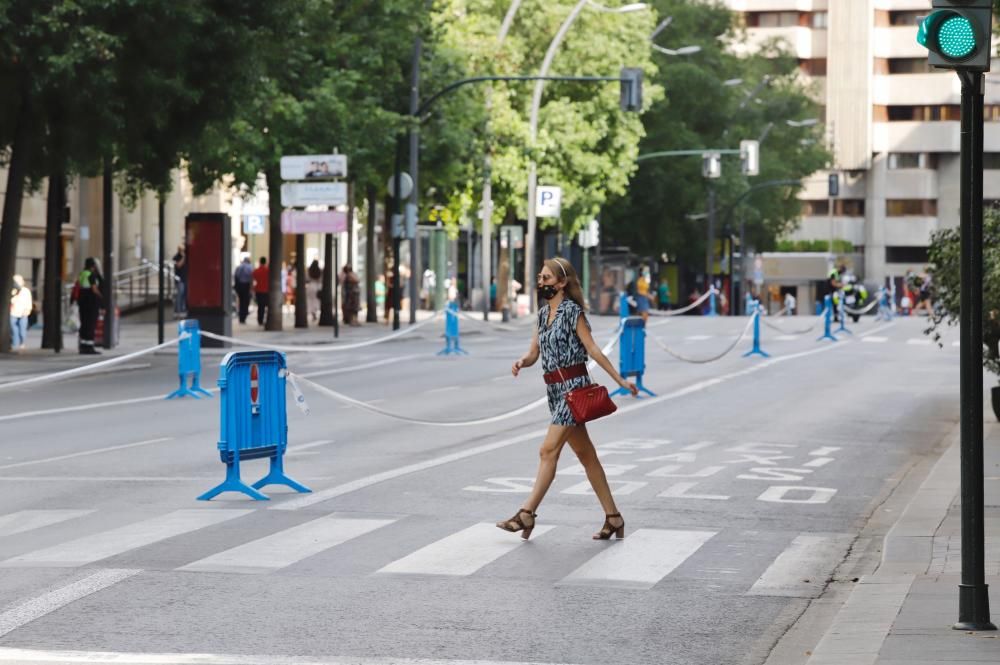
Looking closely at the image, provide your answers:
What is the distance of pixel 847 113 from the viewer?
117m

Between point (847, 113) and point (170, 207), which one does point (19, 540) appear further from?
point (847, 113)

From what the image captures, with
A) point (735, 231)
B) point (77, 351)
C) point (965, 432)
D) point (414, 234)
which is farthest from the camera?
point (735, 231)

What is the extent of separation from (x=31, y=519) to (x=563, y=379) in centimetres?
345

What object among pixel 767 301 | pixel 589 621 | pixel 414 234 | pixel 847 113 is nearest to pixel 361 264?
pixel 767 301

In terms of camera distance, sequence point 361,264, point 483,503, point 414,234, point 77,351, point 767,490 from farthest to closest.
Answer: point 361,264
point 414,234
point 77,351
point 767,490
point 483,503

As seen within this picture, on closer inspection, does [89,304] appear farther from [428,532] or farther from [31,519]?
[428,532]

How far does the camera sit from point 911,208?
392 ft

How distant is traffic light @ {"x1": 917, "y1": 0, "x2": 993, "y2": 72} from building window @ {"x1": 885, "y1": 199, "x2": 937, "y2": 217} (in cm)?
11304

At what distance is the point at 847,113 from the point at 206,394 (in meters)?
95.7

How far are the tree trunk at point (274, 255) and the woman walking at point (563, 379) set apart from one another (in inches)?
1403

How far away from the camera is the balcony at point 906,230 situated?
391 feet

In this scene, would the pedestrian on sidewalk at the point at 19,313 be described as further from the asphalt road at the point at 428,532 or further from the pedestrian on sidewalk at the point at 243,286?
the pedestrian on sidewalk at the point at 243,286

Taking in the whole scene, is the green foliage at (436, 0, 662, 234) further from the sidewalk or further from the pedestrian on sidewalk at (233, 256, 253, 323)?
the sidewalk

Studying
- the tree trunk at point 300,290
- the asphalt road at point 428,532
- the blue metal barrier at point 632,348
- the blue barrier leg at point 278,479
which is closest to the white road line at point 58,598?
the asphalt road at point 428,532
